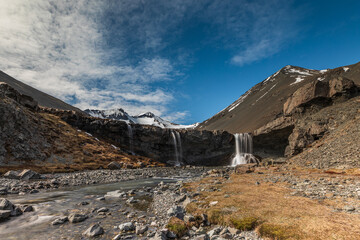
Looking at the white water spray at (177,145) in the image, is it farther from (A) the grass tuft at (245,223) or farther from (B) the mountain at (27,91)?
(B) the mountain at (27,91)

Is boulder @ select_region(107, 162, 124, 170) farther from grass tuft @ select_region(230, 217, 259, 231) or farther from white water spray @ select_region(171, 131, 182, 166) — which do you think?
grass tuft @ select_region(230, 217, 259, 231)

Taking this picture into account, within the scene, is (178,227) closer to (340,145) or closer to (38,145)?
(340,145)

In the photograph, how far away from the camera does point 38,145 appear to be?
46844mm

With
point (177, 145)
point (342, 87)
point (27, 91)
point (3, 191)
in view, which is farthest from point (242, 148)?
point (27, 91)

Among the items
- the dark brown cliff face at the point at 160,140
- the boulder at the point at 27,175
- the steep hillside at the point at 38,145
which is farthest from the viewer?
the dark brown cliff face at the point at 160,140

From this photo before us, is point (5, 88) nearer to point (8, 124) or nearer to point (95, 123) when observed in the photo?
point (8, 124)

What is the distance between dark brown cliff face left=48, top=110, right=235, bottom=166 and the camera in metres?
83.1

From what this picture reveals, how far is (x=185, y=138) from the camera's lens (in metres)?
90.6

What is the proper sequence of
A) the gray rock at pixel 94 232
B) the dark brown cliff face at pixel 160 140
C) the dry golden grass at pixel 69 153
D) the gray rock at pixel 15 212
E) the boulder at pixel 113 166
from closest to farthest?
the gray rock at pixel 94 232, the gray rock at pixel 15 212, the dry golden grass at pixel 69 153, the boulder at pixel 113 166, the dark brown cliff face at pixel 160 140

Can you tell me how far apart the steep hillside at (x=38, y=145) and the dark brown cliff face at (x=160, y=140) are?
16760 mm

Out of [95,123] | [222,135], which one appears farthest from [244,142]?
[95,123]

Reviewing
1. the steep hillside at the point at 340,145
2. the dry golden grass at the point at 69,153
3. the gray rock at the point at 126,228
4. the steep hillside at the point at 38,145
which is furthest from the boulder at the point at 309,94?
the gray rock at the point at 126,228

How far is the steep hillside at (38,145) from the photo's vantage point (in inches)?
1564

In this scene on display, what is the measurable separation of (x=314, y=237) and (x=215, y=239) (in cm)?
389
